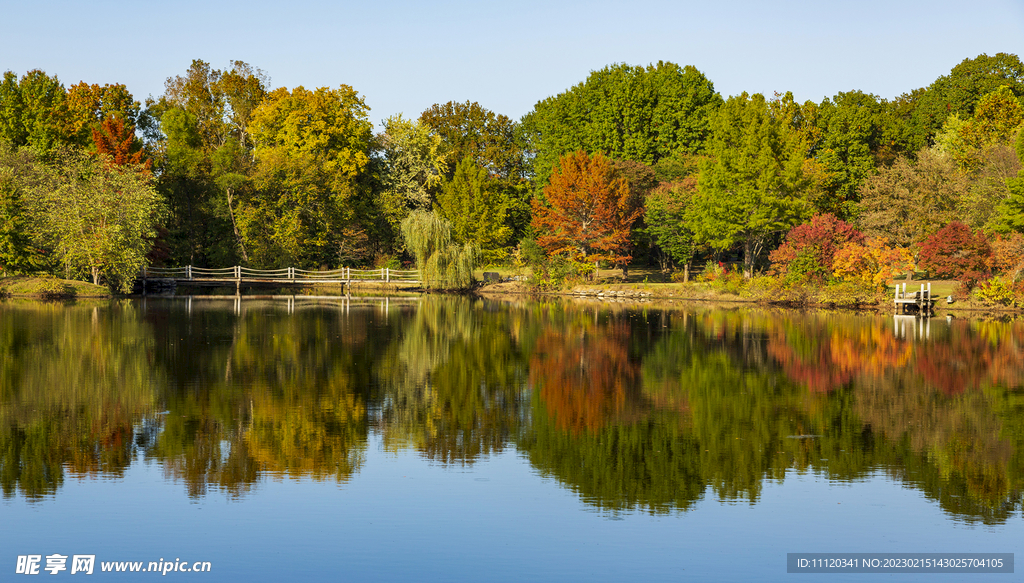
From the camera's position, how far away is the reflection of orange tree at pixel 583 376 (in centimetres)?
1415

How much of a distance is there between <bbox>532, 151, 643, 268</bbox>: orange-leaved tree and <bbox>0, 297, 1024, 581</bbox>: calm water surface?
33.0 m

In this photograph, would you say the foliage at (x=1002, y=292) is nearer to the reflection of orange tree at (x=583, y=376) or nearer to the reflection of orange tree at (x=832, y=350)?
the reflection of orange tree at (x=832, y=350)

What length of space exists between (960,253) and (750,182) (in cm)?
1219

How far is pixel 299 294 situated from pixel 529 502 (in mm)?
46051

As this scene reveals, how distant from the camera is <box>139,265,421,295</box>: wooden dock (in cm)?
5134

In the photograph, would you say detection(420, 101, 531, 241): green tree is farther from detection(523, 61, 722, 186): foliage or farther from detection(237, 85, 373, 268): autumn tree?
detection(237, 85, 373, 268): autumn tree

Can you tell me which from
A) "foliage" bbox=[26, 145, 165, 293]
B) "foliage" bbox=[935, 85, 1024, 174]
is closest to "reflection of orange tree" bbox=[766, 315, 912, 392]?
"foliage" bbox=[935, 85, 1024, 174]

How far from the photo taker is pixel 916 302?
3866cm

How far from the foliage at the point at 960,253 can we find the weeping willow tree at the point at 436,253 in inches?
1068

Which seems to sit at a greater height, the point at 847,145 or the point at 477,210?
the point at 847,145

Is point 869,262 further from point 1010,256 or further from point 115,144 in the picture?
point 115,144

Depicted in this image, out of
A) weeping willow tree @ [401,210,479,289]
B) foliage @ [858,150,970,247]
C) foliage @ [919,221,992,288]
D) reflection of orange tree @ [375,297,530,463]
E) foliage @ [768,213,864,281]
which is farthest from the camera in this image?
weeping willow tree @ [401,210,479,289]

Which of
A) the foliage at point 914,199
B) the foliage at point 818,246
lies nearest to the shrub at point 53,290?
the foliage at point 818,246

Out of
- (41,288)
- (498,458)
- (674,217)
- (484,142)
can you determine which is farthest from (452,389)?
(484,142)
